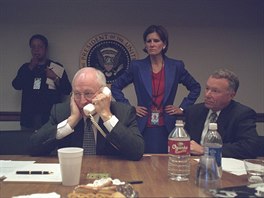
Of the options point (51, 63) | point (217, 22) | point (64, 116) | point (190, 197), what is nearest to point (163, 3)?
point (217, 22)

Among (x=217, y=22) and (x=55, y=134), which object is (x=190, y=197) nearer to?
(x=55, y=134)

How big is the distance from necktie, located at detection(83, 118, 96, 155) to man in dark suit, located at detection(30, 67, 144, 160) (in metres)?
0.01

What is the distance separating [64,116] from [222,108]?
105 centimetres

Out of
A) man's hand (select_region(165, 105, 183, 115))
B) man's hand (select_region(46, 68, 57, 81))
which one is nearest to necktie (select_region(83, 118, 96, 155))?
man's hand (select_region(165, 105, 183, 115))

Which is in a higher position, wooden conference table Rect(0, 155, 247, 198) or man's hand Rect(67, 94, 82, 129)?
man's hand Rect(67, 94, 82, 129)

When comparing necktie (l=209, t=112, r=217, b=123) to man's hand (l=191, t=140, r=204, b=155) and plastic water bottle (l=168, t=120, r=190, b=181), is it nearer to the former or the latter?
man's hand (l=191, t=140, r=204, b=155)

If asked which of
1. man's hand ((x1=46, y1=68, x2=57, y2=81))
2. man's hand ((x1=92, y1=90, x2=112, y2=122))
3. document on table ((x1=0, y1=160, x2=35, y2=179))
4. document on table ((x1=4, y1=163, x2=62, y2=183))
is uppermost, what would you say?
man's hand ((x1=46, y1=68, x2=57, y2=81))

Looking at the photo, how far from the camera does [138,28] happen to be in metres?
4.42

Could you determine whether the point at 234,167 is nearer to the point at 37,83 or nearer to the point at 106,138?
the point at 106,138

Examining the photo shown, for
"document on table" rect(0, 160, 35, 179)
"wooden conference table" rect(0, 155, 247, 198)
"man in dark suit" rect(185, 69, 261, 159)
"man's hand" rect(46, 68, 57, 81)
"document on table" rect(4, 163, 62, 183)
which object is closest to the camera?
"wooden conference table" rect(0, 155, 247, 198)

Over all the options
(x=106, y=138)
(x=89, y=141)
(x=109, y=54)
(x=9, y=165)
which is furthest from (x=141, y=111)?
(x=109, y=54)

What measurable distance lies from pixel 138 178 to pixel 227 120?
3.51 ft

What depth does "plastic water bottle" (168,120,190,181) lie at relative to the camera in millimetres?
1459

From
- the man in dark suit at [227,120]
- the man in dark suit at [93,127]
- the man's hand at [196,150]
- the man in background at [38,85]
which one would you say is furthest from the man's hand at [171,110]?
the man in background at [38,85]
